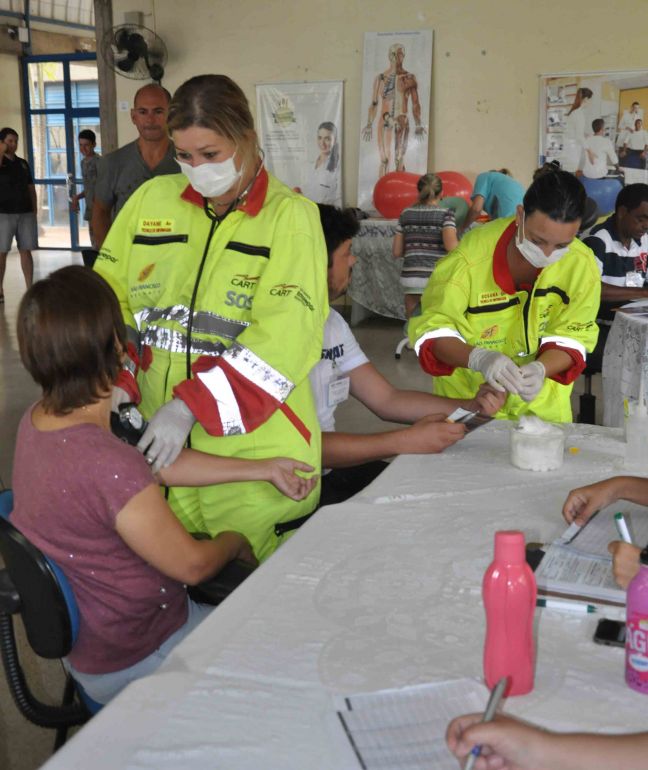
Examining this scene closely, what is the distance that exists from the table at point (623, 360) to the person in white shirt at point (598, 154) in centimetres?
369

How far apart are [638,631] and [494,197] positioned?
635 cm

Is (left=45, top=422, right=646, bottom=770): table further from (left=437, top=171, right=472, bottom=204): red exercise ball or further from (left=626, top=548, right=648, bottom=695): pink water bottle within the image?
(left=437, top=171, right=472, bottom=204): red exercise ball

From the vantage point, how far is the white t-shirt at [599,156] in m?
7.59

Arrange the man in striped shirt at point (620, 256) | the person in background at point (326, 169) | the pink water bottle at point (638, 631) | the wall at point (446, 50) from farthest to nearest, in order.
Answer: the person in background at point (326, 169) < the wall at point (446, 50) < the man in striped shirt at point (620, 256) < the pink water bottle at point (638, 631)

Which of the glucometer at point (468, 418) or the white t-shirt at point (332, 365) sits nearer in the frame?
the glucometer at point (468, 418)

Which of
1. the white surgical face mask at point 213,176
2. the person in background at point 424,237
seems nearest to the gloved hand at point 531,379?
the white surgical face mask at point 213,176

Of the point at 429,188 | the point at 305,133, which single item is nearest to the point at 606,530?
the point at 429,188

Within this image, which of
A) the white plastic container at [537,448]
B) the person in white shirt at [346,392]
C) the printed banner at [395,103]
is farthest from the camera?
the printed banner at [395,103]

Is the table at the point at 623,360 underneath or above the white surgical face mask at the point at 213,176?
underneath

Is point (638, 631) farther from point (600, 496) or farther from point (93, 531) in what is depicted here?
point (93, 531)

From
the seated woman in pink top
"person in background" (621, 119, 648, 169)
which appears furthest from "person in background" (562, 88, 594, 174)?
the seated woman in pink top

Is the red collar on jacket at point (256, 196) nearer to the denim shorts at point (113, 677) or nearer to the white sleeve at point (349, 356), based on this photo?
the white sleeve at point (349, 356)


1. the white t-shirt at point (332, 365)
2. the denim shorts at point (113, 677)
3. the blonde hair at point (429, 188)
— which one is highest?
the blonde hair at point (429, 188)

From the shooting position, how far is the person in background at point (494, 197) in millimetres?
6984
